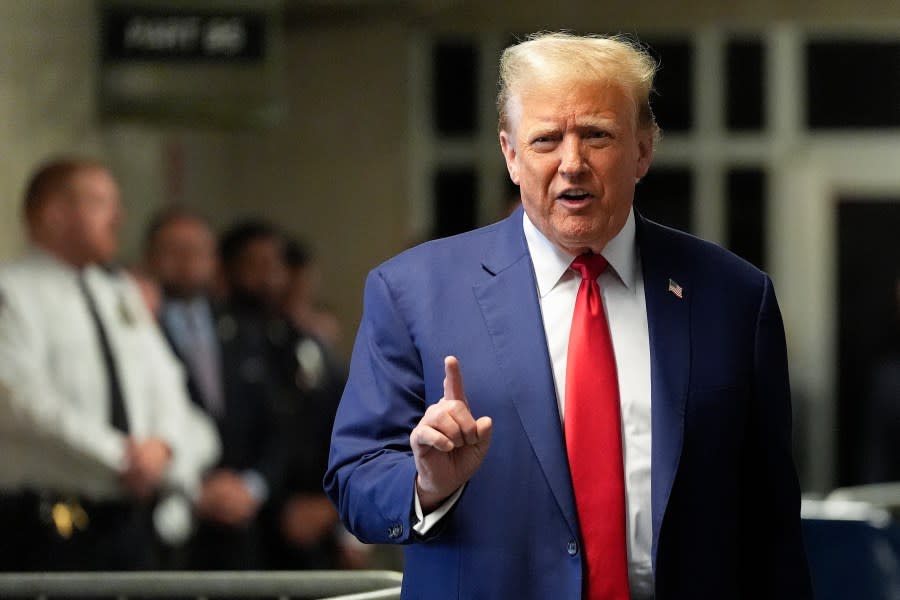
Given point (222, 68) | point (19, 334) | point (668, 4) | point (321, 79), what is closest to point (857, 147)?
point (668, 4)

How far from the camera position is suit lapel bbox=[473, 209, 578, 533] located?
98.0 inches

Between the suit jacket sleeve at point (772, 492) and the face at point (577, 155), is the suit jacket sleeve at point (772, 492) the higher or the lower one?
the lower one

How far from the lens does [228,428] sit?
6.84m

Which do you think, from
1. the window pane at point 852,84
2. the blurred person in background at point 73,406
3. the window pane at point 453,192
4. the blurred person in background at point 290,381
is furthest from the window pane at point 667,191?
the blurred person in background at point 73,406

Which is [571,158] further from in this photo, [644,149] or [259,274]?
[259,274]

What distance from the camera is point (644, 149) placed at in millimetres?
2689

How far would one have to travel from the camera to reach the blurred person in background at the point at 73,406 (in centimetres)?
575

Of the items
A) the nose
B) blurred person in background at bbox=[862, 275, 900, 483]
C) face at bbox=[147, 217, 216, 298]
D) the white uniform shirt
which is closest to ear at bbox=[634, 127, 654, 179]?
the nose

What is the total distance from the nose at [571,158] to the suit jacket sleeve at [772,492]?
0.38m

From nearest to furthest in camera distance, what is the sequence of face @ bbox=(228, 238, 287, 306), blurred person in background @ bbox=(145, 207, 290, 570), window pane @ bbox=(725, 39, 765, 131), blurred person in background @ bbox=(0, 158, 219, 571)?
blurred person in background @ bbox=(0, 158, 219, 571) < blurred person in background @ bbox=(145, 207, 290, 570) < face @ bbox=(228, 238, 287, 306) < window pane @ bbox=(725, 39, 765, 131)

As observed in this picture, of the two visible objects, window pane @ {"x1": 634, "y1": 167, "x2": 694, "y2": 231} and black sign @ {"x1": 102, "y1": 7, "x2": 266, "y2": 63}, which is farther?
window pane @ {"x1": 634, "y1": 167, "x2": 694, "y2": 231}

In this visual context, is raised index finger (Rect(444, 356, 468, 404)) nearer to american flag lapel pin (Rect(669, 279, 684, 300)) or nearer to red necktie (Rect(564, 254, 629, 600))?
red necktie (Rect(564, 254, 629, 600))

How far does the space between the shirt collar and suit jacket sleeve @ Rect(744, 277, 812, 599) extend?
0.21 meters

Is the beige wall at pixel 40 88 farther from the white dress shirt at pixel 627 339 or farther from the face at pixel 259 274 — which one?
the white dress shirt at pixel 627 339
